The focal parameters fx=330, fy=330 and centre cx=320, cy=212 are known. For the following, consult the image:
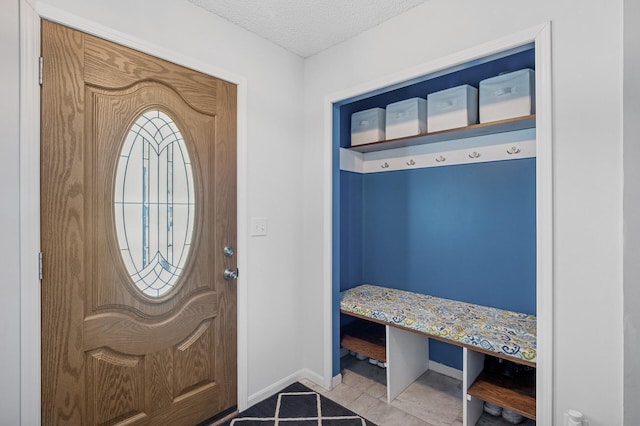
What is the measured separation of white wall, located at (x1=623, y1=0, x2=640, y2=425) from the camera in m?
1.28

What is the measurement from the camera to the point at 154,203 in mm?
1719

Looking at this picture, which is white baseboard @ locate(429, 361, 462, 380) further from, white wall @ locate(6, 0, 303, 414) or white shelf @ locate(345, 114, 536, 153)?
white shelf @ locate(345, 114, 536, 153)

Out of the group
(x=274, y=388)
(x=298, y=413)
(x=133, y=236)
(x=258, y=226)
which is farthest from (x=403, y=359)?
(x=133, y=236)

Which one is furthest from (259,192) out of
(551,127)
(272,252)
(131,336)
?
(551,127)

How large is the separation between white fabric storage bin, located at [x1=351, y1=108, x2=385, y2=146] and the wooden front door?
106 centimetres

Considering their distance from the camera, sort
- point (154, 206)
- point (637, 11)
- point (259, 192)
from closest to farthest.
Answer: point (637, 11), point (154, 206), point (259, 192)

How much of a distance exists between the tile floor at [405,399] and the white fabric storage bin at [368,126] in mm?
1835

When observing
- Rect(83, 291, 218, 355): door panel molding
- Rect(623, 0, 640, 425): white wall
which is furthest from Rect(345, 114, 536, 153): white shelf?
Rect(83, 291, 218, 355): door panel molding

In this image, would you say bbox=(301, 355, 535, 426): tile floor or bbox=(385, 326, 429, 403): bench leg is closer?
bbox=(301, 355, 535, 426): tile floor

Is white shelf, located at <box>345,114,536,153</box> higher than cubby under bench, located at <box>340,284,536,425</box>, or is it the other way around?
white shelf, located at <box>345,114,536,153</box>

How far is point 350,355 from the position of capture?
2.90 m

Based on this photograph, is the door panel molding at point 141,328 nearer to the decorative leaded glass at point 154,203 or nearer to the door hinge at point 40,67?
the decorative leaded glass at point 154,203

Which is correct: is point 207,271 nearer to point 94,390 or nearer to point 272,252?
point 272,252

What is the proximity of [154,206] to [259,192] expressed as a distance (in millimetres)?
684
